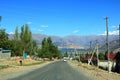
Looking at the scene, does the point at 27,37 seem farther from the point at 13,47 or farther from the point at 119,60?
the point at 119,60

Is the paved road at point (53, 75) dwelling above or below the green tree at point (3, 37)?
below

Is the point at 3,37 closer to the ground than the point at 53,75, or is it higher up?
higher up

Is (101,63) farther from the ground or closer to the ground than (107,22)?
closer to the ground

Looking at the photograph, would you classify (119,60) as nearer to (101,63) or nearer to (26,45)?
(101,63)

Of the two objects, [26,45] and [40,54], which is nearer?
[26,45]

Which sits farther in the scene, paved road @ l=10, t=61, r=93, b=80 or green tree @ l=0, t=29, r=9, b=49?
green tree @ l=0, t=29, r=9, b=49

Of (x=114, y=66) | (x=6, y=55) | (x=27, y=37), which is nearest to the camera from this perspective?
(x=114, y=66)

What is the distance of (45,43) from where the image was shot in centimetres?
17125

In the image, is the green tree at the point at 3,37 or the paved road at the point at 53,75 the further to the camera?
the green tree at the point at 3,37

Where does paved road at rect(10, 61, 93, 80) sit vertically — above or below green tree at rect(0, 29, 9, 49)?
below

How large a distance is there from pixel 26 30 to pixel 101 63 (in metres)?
48.7

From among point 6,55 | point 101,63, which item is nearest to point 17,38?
point 6,55

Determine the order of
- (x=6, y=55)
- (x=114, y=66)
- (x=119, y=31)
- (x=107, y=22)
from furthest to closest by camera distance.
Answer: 1. (x=6, y=55)
2. (x=114, y=66)
3. (x=119, y=31)
4. (x=107, y=22)

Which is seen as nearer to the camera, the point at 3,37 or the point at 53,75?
the point at 53,75
